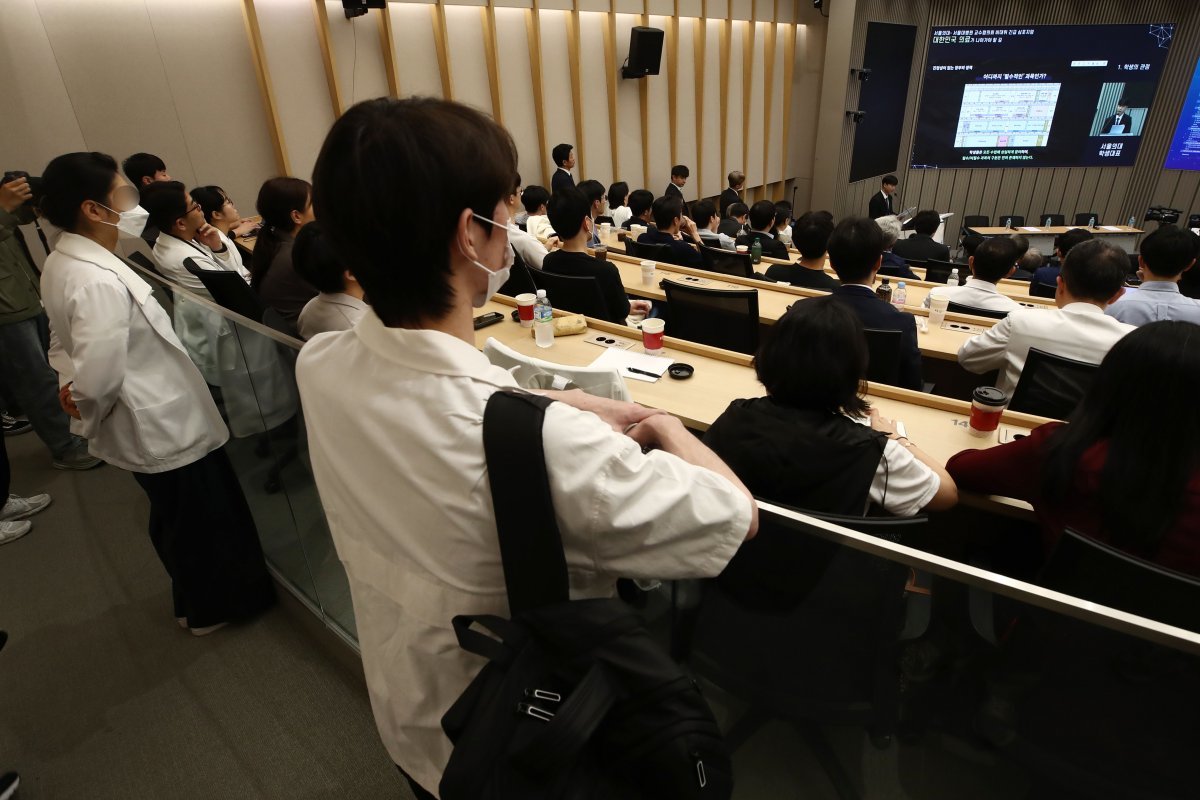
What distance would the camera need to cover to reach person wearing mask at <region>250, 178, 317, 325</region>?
9.38 ft

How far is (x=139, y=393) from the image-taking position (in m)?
1.94

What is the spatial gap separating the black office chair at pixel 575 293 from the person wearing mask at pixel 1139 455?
7.14 feet

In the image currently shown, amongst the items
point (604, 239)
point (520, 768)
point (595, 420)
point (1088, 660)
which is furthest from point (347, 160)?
point (604, 239)

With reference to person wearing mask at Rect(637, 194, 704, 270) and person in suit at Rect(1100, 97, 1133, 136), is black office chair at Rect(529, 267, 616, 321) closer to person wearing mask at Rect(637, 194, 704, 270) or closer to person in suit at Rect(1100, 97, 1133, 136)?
person wearing mask at Rect(637, 194, 704, 270)

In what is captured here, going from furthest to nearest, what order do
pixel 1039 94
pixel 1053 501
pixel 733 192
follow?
pixel 1039 94
pixel 733 192
pixel 1053 501

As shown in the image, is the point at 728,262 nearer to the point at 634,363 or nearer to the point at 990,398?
the point at 634,363

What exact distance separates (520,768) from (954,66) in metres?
12.5

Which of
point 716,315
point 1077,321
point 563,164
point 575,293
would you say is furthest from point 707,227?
point 1077,321

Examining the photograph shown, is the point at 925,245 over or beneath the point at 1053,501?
beneath

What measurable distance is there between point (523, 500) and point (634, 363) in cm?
187

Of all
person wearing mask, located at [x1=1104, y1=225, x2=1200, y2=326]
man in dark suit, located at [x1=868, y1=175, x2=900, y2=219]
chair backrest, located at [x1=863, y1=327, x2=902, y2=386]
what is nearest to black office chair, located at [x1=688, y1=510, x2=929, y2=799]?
chair backrest, located at [x1=863, y1=327, x2=902, y2=386]

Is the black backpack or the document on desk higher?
the black backpack

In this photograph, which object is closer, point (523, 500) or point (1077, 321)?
point (523, 500)

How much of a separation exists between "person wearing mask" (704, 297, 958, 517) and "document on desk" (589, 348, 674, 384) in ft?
2.88
